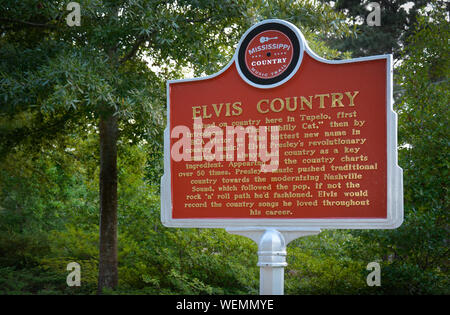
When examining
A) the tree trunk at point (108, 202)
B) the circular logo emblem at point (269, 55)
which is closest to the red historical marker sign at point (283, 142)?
the circular logo emblem at point (269, 55)

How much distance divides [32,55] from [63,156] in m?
3.93

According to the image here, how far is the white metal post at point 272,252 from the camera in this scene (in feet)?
17.8

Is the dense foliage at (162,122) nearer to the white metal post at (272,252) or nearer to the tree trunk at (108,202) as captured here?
the tree trunk at (108,202)

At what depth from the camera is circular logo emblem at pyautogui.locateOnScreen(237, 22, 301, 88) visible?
18.1 feet

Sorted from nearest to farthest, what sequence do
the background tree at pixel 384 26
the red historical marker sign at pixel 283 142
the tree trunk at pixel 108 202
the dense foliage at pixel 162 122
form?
the red historical marker sign at pixel 283 142
the dense foliage at pixel 162 122
the tree trunk at pixel 108 202
the background tree at pixel 384 26

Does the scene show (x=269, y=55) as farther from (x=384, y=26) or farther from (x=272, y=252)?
(x=384, y=26)

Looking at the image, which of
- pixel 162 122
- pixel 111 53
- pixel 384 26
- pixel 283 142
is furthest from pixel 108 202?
pixel 384 26

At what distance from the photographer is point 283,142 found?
546 cm

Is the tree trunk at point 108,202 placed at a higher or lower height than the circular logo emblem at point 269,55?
lower

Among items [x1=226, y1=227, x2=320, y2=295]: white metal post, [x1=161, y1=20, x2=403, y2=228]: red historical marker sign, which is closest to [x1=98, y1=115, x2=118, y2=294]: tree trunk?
[x1=161, y1=20, x2=403, y2=228]: red historical marker sign

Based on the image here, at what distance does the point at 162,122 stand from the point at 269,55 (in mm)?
3216

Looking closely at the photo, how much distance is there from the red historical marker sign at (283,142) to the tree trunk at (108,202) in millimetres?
3961

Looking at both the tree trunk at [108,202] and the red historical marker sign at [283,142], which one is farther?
the tree trunk at [108,202]
